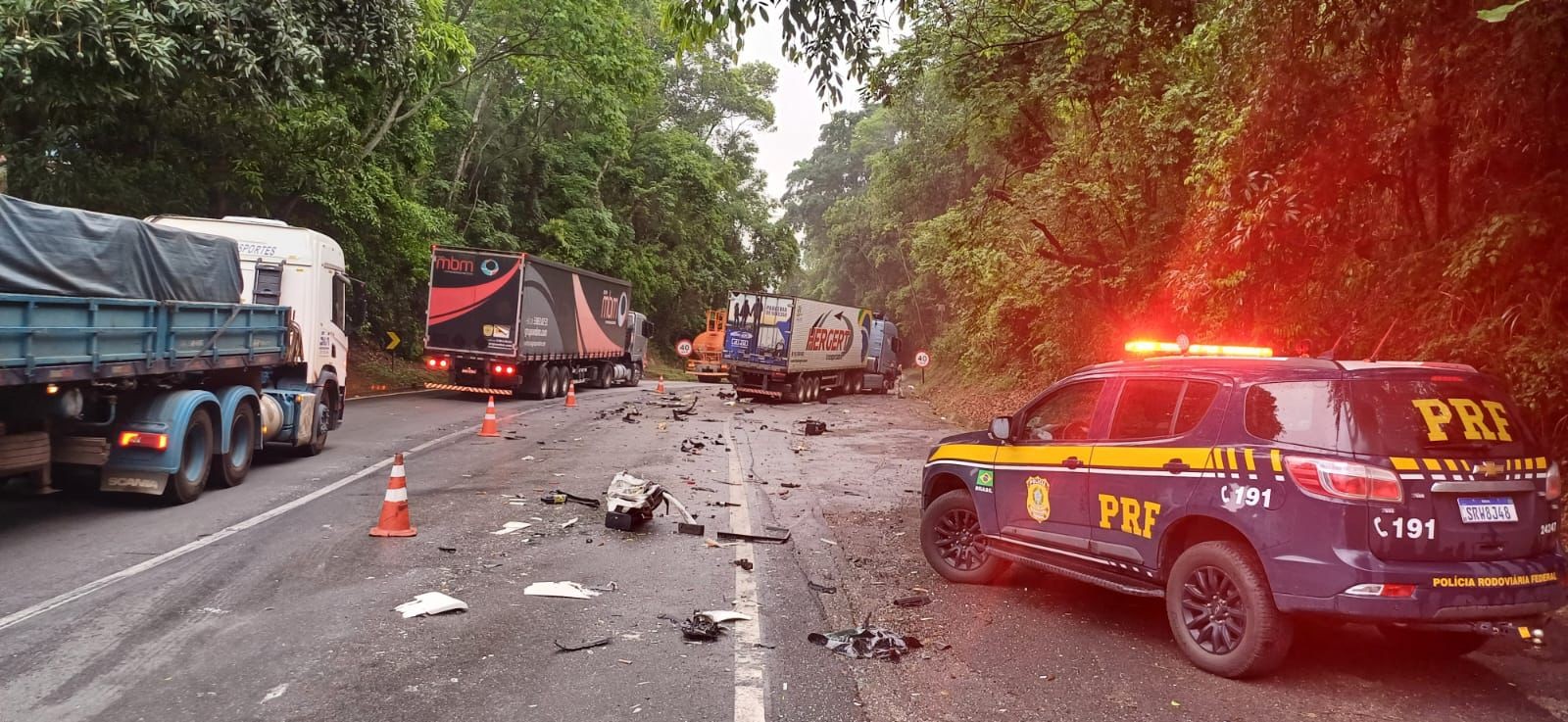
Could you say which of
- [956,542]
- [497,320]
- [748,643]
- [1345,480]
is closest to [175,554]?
[748,643]

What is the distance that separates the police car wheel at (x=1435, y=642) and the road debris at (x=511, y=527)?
243 inches

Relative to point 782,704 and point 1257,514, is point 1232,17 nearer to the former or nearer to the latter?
point 1257,514

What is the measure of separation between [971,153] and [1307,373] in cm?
2267

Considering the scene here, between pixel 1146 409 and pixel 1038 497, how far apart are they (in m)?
0.92

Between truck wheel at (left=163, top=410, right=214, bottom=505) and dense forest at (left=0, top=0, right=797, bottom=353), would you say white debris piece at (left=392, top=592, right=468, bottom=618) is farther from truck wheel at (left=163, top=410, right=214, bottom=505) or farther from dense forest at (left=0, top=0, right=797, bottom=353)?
dense forest at (left=0, top=0, right=797, bottom=353)

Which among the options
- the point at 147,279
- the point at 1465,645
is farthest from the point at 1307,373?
the point at 147,279

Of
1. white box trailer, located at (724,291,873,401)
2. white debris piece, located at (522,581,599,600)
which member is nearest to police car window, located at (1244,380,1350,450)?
white debris piece, located at (522,581,599,600)

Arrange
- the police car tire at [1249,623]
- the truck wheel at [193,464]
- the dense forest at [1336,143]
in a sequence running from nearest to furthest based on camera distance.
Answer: the police car tire at [1249,623] → the dense forest at [1336,143] → the truck wheel at [193,464]

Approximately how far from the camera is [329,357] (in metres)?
12.8

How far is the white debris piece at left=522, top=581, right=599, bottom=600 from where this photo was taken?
595 cm

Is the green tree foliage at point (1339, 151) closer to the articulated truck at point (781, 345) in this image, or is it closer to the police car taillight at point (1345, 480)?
the police car taillight at point (1345, 480)

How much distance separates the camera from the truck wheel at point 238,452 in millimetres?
9570

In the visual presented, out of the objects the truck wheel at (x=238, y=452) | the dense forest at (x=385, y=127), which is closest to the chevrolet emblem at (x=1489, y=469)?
the dense forest at (x=385, y=127)

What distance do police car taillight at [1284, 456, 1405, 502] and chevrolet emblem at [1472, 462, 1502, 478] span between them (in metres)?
0.46
